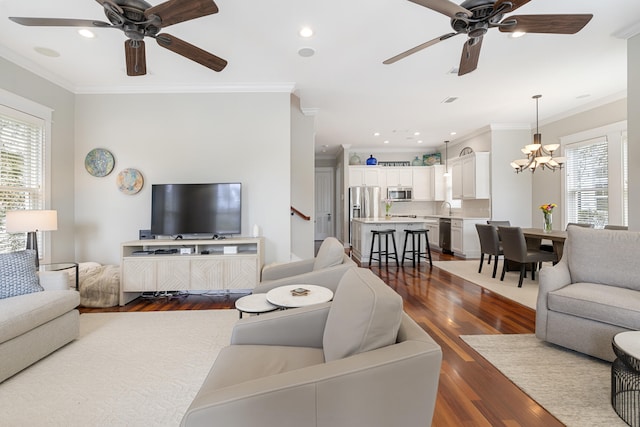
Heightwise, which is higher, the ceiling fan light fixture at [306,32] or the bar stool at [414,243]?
the ceiling fan light fixture at [306,32]

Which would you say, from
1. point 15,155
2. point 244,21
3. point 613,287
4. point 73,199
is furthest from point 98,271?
point 613,287

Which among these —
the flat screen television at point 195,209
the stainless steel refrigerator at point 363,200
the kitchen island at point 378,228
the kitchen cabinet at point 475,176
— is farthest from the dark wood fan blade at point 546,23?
the stainless steel refrigerator at point 363,200

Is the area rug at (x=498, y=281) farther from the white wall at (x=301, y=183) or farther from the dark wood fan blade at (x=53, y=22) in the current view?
the dark wood fan blade at (x=53, y=22)

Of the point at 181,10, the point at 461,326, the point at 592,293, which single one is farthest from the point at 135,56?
the point at 592,293

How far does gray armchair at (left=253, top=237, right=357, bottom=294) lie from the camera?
Answer: 234cm

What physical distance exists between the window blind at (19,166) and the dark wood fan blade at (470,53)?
4688 mm

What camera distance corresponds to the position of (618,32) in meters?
2.95

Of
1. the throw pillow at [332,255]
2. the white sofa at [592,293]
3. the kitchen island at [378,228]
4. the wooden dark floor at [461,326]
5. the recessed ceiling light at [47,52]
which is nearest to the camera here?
the wooden dark floor at [461,326]

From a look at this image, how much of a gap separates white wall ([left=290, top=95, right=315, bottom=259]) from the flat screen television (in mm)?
1290

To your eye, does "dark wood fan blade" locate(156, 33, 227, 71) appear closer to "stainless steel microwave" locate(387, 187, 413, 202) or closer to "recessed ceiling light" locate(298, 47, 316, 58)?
"recessed ceiling light" locate(298, 47, 316, 58)

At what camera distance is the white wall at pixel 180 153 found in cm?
405

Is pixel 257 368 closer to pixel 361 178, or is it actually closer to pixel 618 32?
pixel 618 32

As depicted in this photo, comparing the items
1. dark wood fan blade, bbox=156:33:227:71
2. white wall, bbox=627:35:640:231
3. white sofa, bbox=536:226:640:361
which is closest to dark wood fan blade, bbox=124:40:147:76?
dark wood fan blade, bbox=156:33:227:71

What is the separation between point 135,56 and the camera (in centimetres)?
246
